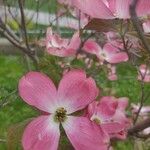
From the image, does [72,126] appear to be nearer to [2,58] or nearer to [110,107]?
[110,107]

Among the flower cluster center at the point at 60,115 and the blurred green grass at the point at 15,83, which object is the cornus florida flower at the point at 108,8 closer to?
the flower cluster center at the point at 60,115

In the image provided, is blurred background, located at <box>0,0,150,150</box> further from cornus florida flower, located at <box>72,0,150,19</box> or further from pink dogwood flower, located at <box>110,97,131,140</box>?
cornus florida flower, located at <box>72,0,150,19</box>

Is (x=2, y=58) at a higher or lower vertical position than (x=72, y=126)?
lower

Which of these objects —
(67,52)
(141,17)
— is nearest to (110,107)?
(67,52)

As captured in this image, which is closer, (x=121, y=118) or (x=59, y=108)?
(x=59, y=108)

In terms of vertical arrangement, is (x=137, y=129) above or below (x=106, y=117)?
below

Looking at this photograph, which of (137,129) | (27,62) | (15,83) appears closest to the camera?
(137,129)

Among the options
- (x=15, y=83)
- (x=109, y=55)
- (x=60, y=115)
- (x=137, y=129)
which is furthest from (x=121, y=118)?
(x=15, y=83)

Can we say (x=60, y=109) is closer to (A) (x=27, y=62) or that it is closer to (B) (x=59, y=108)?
(B) (x=59, y=108)
